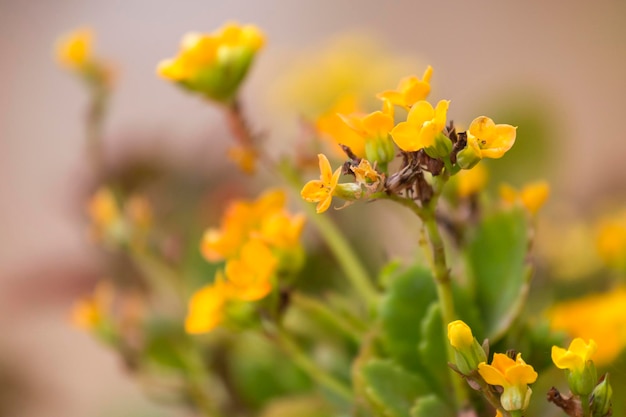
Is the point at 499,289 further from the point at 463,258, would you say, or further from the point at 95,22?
the point at 95,22

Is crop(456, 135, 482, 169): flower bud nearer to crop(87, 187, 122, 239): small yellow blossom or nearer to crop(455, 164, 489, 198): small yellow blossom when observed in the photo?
crop(455, 164, 489, 198): small yellow blossom

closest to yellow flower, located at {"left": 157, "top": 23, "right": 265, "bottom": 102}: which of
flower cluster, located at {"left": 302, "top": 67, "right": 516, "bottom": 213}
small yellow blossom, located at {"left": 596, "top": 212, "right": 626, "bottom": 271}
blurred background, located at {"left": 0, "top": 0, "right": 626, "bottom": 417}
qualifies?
flower cluster, located at {"left": 302, "top": 67, "right": 516, "bottom": 213}

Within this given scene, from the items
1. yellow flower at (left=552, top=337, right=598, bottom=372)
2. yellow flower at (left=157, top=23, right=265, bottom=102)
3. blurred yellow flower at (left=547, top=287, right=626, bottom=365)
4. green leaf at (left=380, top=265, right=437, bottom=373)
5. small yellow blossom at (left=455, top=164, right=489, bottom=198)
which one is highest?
yellow flower at (left=157, top=23, right=265, bottom=102)

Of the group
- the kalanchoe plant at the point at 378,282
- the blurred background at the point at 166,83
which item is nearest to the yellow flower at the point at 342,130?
the kalanchoe plant at the point at 378,282

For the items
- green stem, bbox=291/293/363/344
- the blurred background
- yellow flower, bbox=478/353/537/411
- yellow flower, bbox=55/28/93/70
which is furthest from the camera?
the blurred background

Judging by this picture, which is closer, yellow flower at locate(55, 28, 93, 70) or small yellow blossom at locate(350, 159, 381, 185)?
small yellow blossom at locate(350, 159, 381, 185)

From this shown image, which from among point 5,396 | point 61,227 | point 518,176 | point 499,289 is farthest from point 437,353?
point 61,227
